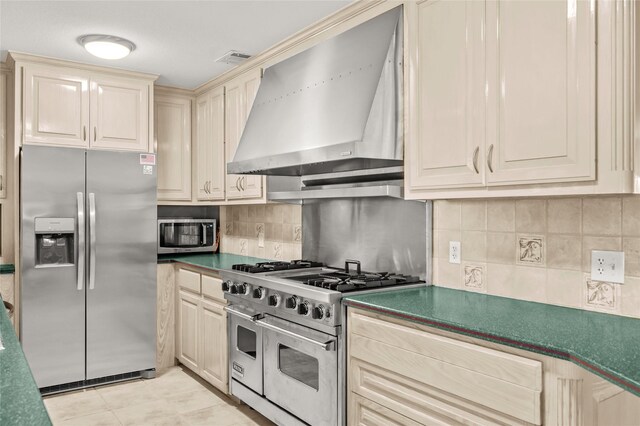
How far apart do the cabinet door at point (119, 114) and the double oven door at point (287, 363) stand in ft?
5.40

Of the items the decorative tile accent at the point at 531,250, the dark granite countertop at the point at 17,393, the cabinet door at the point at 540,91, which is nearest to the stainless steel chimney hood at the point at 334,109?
the cabinet door at the point at 540,91

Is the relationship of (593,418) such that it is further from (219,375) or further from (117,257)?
(117,257)

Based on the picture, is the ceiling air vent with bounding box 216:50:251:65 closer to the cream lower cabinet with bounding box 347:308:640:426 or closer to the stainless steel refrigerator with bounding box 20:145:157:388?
the stainless steel refrigerator with bounding box 20:145:157:388

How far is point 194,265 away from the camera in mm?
3646

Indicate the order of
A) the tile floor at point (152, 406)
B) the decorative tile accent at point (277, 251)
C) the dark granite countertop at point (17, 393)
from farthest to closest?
the decorative tile accent at point (277, 251), the tile floor at point (152, 406), the dark granite countertop at point (17, 393)

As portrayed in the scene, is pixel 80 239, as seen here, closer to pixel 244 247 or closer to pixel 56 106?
pixel 56 106

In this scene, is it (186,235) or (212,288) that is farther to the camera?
(186,235)

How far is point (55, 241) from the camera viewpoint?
3436mm

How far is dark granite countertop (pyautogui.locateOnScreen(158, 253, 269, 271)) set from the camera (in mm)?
3576

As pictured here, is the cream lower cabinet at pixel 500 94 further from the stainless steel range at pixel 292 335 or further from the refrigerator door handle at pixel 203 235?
the refrigerator door handle at pixel 203 235

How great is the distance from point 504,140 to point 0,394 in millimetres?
1755

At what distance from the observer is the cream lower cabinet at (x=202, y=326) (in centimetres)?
332

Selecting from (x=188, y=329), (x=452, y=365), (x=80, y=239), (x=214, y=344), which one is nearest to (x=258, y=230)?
(x=188, y=329)

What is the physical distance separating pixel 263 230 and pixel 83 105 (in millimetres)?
1634
